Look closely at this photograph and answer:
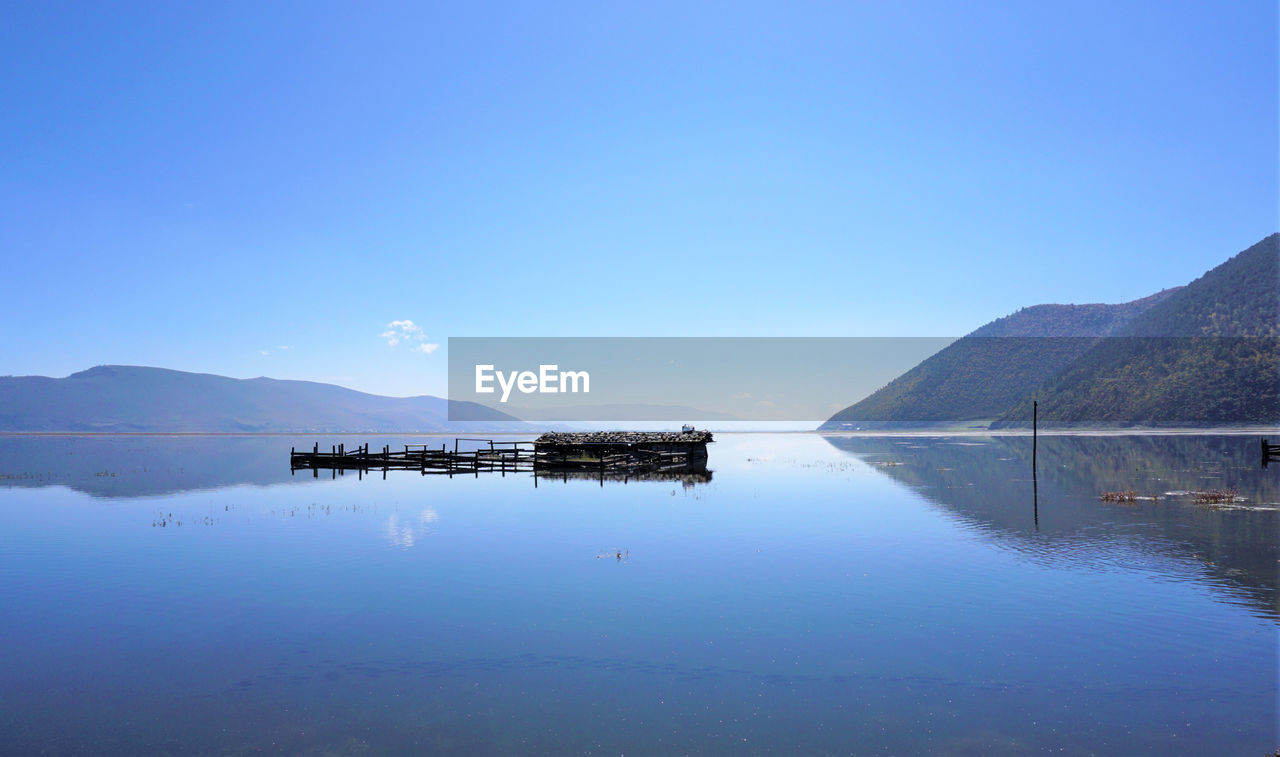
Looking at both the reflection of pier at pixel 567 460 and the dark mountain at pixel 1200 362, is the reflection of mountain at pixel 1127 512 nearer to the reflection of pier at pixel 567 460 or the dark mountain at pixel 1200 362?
the reflection of pier at pixel 567 460

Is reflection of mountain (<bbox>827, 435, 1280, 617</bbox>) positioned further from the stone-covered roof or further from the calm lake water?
the stone-covered roof

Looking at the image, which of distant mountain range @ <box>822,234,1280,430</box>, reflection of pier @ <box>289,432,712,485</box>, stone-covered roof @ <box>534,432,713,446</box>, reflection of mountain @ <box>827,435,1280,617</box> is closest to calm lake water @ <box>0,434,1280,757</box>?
reflection of mountain @ <box>827,435,1280,617</box>

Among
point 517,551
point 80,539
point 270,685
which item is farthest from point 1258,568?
point 80,539

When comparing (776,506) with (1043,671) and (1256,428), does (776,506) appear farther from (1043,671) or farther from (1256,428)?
(1256,428)

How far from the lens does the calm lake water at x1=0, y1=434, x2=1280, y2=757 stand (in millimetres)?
11195

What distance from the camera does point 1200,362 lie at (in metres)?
158

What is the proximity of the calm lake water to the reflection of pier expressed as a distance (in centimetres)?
2561

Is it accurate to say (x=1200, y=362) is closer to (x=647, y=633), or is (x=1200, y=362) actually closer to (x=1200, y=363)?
(x=1200, y=363)

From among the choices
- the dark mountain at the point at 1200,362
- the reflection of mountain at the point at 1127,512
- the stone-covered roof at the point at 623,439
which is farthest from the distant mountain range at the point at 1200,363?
the stone-covered roof at the point at 623,439

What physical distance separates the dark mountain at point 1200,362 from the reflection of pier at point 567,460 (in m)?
132

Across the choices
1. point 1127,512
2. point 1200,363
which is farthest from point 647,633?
point 1200,363

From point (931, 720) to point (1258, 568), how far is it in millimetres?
17522

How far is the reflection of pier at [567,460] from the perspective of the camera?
199 feet

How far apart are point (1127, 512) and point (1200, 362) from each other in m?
161
